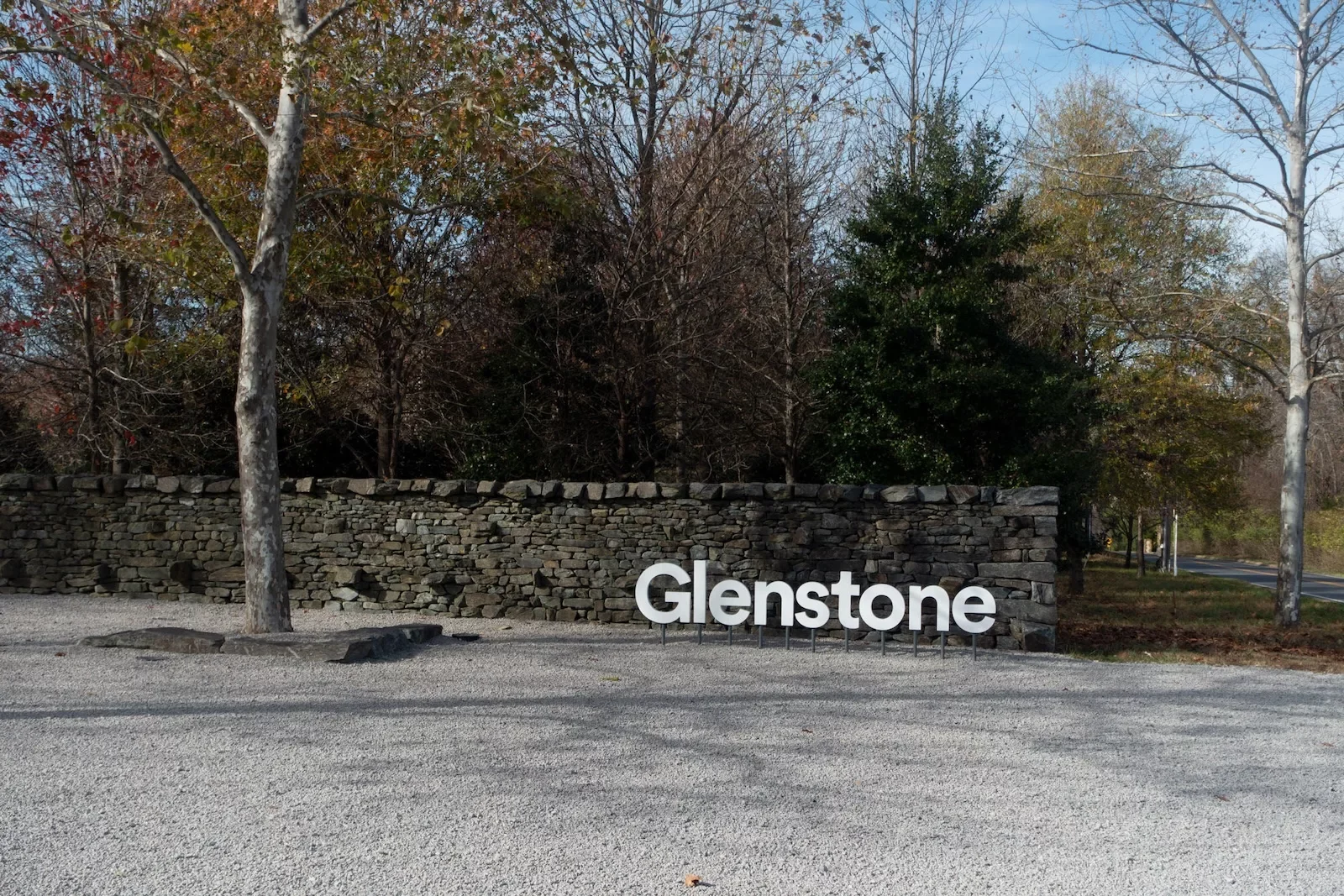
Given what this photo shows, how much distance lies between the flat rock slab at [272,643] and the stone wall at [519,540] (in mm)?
3039

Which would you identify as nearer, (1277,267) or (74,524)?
(74,524)

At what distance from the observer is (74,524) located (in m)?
13.9

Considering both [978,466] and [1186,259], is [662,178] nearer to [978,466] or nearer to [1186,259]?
[978,466]

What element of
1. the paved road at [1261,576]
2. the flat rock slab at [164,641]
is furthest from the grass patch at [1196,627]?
the flat rock slab at [164,641]

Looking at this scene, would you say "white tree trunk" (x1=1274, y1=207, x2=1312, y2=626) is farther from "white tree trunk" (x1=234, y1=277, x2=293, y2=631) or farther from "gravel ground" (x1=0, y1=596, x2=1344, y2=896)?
"white tree trunk" (x1=234, y1=277, x2=293, y2=631)

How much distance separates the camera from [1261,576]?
29.6 m

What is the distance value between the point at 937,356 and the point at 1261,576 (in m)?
20.9

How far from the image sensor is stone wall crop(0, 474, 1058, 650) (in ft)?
37.7

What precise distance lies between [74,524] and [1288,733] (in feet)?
45.9

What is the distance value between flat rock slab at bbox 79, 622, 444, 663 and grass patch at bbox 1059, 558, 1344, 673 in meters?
7.50

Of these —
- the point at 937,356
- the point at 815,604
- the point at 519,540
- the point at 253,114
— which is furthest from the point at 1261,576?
the point at 253,114

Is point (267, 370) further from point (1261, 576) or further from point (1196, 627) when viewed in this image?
point (1261, 576)

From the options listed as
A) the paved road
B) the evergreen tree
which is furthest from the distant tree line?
the paved road

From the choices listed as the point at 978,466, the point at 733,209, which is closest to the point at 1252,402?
the point at 978,466
